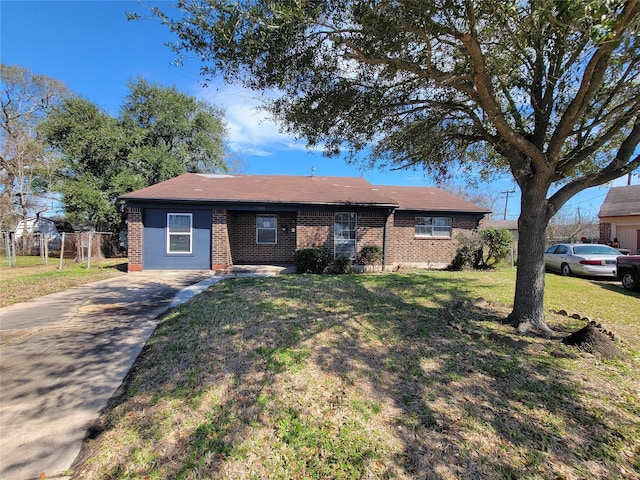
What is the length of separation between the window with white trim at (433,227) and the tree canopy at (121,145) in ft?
50.1

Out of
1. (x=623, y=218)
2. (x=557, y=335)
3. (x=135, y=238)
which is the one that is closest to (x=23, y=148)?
(x=135, y=238)

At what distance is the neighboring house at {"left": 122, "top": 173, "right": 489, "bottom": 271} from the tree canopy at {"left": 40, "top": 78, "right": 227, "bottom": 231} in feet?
22.5

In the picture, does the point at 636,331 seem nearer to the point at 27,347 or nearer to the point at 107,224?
the point at 27,347

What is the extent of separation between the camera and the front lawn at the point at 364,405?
2.39m

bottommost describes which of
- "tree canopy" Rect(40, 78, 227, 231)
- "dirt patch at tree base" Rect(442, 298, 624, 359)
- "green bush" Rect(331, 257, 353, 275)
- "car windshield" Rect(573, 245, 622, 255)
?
"dirt patch at tree base" Rect(442, 298, 624, 359)

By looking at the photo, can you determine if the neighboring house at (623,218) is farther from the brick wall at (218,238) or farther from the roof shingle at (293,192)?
the brick wall at (218,238)

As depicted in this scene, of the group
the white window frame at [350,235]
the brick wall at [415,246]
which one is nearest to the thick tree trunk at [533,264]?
the white window frame at [350,235]

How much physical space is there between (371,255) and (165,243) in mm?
8183

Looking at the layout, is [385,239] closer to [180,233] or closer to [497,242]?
[497,242]

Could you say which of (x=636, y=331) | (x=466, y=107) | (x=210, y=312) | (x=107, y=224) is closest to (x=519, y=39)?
(x=466, y=107)

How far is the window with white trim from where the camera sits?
14.7 m

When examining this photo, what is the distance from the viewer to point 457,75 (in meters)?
4.55

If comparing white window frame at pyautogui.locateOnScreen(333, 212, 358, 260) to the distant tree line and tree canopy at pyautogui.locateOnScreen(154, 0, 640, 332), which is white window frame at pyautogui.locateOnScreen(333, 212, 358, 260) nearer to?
tree canopy at pyautogui.locateOnScreen(154, 0, 640, 332)

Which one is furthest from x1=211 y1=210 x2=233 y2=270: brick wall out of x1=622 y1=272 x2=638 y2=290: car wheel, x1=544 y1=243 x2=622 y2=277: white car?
x1=622 y1=272 x2=638 y2=290: car wheel
